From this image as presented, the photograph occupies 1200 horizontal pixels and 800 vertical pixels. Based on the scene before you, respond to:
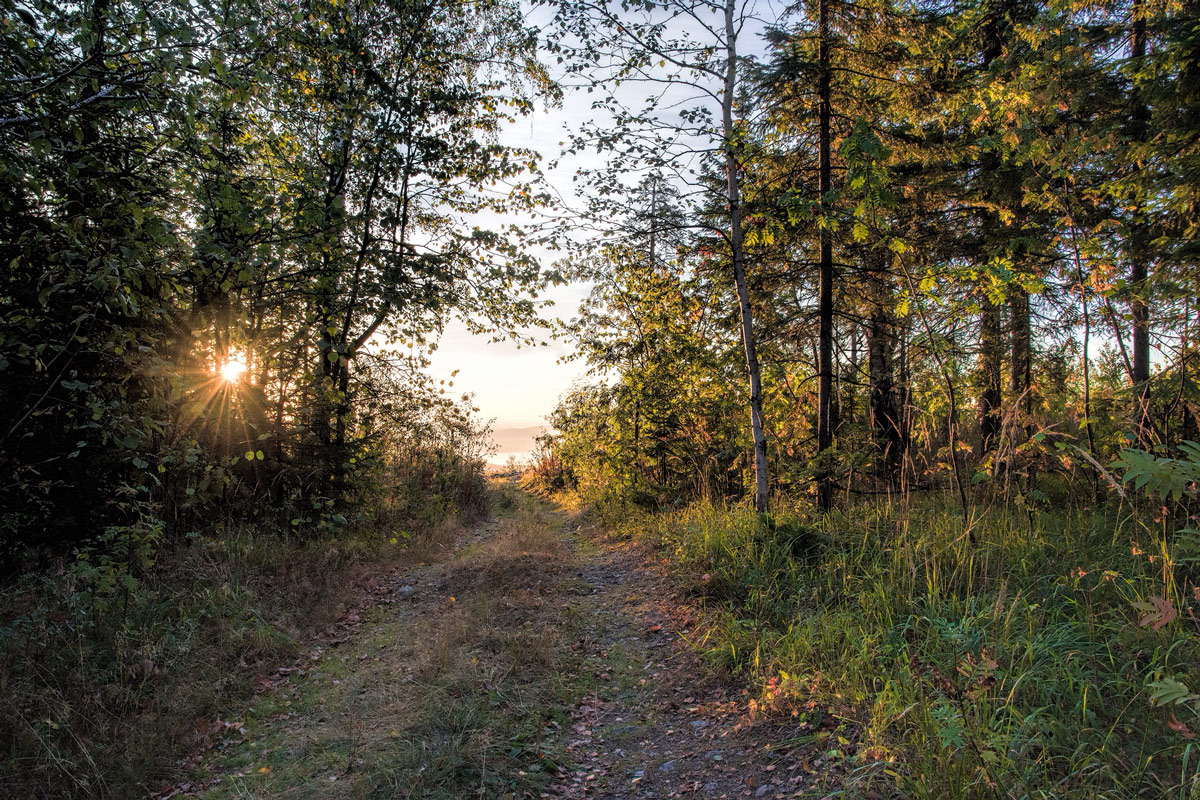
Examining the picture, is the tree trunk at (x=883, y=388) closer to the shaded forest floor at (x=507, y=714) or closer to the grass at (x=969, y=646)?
the grass at (x=969, y=646)

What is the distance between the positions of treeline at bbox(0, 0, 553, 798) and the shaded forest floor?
0.57 meters

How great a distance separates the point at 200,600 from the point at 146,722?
6.06ft

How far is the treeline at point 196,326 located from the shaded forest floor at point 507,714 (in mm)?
Answer: 568

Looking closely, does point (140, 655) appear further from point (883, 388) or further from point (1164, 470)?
point (883, 388)

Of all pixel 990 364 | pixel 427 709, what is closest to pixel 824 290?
pixel 990 364

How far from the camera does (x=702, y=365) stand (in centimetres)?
840

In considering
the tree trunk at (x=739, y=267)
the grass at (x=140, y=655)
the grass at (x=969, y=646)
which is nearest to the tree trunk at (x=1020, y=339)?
the grass at (x=969, y=646)

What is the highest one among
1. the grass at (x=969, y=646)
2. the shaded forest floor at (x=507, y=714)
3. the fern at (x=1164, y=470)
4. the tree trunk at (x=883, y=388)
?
the tree trunk at (x=883, y=388)

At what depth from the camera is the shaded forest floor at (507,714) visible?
3475 mm

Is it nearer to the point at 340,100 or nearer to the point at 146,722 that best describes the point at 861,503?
the point at 146,722

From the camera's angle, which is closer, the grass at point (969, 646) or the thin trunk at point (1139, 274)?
the grass at point (969, 646)

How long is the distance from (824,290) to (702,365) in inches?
81.9

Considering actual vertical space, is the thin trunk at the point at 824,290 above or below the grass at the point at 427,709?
above

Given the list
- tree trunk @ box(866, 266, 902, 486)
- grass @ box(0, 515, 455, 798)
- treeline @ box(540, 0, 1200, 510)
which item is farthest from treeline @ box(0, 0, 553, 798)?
tree trunk @ box(866, 266, 902, 486)
